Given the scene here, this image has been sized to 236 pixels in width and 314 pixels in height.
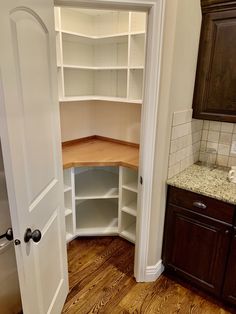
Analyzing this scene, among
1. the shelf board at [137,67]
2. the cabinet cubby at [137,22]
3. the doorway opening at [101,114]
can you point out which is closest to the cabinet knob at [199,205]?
the doorway opening at [101,114]

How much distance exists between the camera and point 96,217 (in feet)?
8.67

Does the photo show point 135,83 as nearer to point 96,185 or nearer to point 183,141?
point 183,141

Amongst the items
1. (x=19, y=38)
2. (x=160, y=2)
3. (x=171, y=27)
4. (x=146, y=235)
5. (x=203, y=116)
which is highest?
(x=160, y=2)

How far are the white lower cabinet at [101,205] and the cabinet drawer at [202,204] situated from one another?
21.7 inches

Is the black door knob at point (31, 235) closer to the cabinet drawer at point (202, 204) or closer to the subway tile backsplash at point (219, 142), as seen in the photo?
the cabinet drawer at point (202, 204)

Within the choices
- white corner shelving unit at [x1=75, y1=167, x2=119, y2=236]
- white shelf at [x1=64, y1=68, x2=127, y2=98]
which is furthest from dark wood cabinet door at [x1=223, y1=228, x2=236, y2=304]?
white shelf at [x1=64, y1=68, x2=127, y2=98]

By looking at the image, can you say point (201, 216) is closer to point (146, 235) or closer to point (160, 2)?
point (146, 235)

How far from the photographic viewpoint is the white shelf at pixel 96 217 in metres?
2.47

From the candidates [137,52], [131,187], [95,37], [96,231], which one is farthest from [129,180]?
[95,37]

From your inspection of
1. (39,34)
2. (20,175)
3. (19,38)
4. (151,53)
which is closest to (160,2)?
(151,53)

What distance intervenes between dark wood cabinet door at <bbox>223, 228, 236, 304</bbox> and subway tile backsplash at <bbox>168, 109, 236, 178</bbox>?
0.66 metres

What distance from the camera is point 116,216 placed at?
105 inches

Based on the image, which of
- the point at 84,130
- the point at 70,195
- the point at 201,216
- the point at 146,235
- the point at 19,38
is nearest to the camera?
the point at 19,38

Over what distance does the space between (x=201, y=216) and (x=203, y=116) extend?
2.53ft
